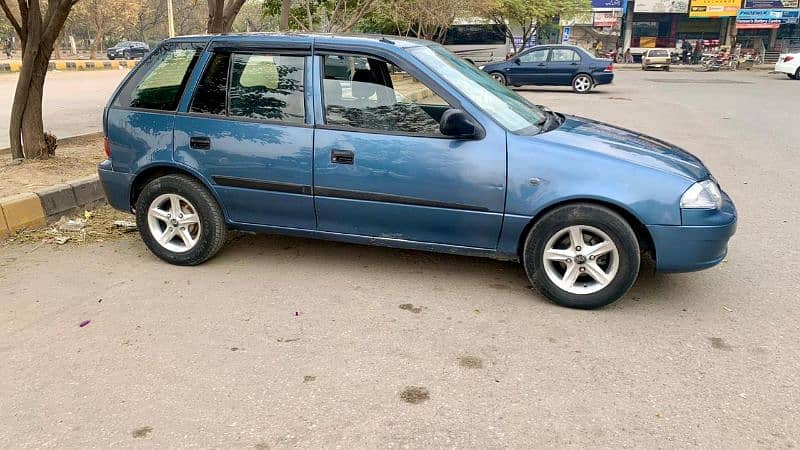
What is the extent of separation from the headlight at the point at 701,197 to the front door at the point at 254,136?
2361 millimetres

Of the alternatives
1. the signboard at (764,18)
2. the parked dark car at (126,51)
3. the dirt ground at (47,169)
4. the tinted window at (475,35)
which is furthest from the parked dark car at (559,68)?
the parked dark car at (126,51)

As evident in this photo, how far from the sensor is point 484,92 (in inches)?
167

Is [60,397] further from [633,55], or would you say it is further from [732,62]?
[633,55]

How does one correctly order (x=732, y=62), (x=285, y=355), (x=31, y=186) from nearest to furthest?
(x=285, y=355) < (x=31, y=186) < (x=732, y=62)

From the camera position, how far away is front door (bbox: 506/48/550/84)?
63.6 feet

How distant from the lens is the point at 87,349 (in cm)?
333

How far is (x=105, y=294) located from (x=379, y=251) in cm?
199

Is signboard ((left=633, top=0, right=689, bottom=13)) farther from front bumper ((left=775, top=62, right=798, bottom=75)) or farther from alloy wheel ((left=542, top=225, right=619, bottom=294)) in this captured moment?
alloy wheel ((left=542, top=225, right=619, bottom=294))

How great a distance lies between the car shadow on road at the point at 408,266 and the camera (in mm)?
4086

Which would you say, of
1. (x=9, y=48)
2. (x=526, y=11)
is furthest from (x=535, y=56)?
(x=9, y=48)

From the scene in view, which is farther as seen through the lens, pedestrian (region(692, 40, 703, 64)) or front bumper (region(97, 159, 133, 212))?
pedestrian (region(692, 40, 703, 64))

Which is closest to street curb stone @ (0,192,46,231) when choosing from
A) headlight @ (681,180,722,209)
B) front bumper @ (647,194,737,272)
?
front bumper @ (647,194,737,272)

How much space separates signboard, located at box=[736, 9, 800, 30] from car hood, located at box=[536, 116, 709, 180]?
4150 centimetres

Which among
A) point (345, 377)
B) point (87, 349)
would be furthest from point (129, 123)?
point (345, 377)
